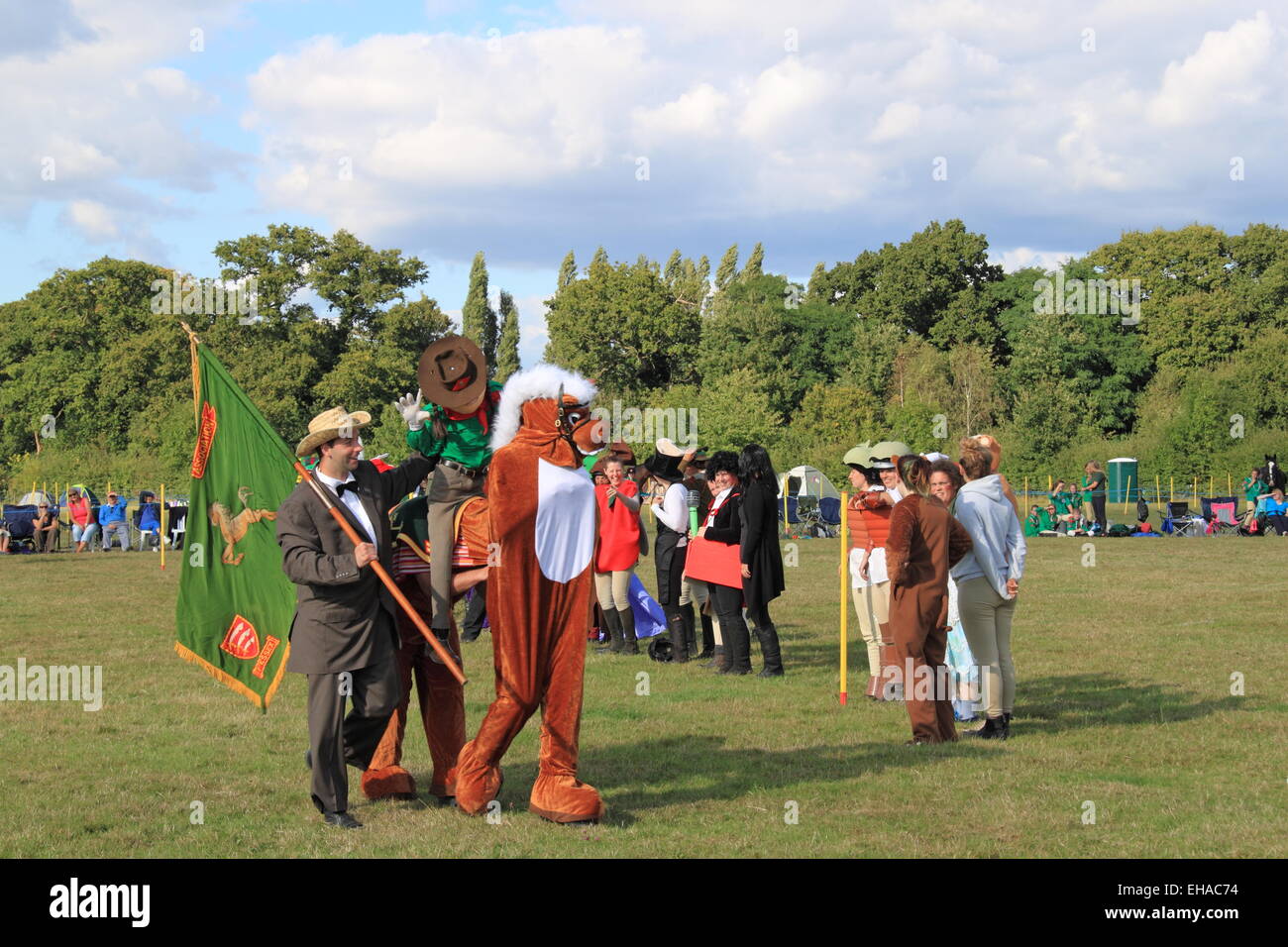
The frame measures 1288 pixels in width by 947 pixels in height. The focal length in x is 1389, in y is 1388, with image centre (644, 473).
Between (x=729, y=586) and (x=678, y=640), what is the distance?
142 cm

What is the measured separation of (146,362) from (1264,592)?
2235 inches

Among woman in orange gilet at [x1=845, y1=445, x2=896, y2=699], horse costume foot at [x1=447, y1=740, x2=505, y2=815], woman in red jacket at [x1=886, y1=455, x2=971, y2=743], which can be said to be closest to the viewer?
horse costume foot at [x1=447, y1=740, x2=505, y2=815]

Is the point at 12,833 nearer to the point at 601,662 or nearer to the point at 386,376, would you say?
the point at 601,662

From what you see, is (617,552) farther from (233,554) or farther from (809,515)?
(809,515)

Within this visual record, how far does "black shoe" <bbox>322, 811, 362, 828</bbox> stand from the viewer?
22.2 ft

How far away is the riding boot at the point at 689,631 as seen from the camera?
13359 millimetres

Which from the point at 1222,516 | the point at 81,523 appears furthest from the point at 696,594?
the point at 1222,516

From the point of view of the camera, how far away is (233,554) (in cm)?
758

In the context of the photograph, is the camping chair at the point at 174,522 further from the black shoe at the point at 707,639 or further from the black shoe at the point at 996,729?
the black shoe at the point at 996,729

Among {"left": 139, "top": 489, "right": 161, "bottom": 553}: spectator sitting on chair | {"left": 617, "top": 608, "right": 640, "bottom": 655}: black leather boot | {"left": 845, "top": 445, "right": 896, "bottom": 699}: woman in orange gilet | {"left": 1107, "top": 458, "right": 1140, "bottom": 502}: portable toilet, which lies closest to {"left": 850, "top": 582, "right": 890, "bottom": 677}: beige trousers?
{"left": 845, "top": 445, "right": 896, "bottom": 699}: woman in orange gilet

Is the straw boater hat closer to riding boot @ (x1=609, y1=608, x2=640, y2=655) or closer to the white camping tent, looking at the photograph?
riding boot @ (x1=609, y1=608, x2=640, y2=655)

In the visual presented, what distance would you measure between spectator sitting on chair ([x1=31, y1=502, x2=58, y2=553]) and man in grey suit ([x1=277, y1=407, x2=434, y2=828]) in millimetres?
27047

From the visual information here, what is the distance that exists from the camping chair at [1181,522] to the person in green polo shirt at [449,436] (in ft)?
101

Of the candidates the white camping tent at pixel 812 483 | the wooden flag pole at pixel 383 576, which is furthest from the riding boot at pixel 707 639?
the white camping tent at pixel 812 483
